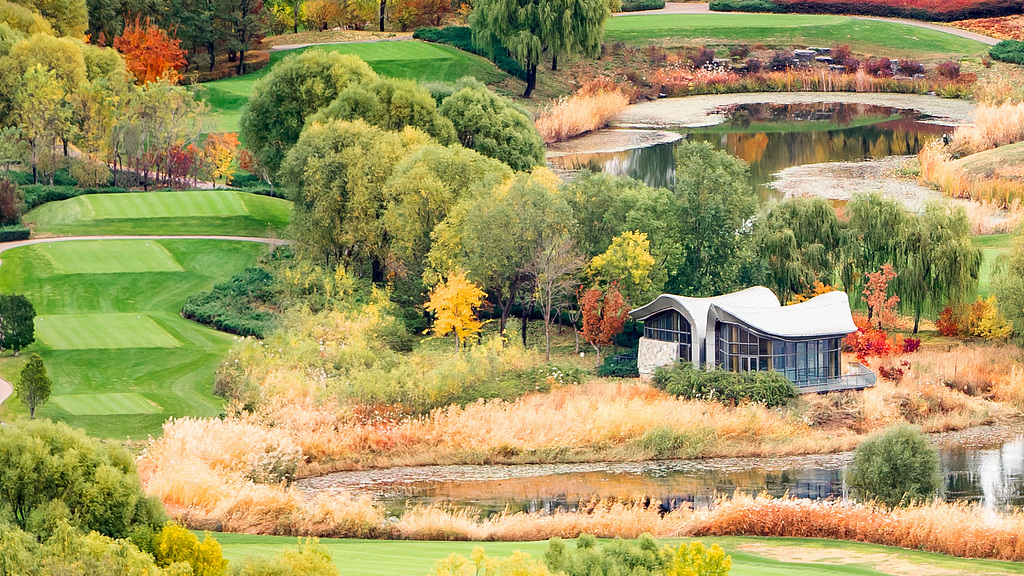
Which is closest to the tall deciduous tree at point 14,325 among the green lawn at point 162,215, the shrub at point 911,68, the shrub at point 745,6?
the green lawn at point 162,215

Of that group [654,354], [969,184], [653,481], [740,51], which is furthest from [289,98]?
[740,51]

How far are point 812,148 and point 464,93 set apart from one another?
28.5 m

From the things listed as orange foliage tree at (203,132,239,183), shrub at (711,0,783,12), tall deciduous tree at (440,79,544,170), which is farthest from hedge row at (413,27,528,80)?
tall deciduous tree at (440,79,544,170)

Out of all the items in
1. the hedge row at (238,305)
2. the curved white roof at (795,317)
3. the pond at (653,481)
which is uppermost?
the curved white roof at (795,317)

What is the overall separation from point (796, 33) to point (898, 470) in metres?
79.0

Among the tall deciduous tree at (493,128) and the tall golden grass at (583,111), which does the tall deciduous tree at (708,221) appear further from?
the tall golden grass at (583,111)

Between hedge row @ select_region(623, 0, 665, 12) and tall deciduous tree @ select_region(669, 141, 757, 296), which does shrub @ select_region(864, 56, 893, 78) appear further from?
tall deciduous tree @ select_region(669, 141, 757, 296)

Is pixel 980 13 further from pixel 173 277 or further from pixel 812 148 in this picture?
pixel 173 277

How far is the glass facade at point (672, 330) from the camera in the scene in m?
51.9

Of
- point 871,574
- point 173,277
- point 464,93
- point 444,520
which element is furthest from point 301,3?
point 871,574

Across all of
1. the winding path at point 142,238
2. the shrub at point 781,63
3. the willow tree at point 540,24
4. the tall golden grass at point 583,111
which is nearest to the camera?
the winding path at point 142,238

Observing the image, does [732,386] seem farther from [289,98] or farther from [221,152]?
[221,152]

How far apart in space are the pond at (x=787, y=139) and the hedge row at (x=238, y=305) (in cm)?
2610

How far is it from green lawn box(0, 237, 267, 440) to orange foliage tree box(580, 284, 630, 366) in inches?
463
